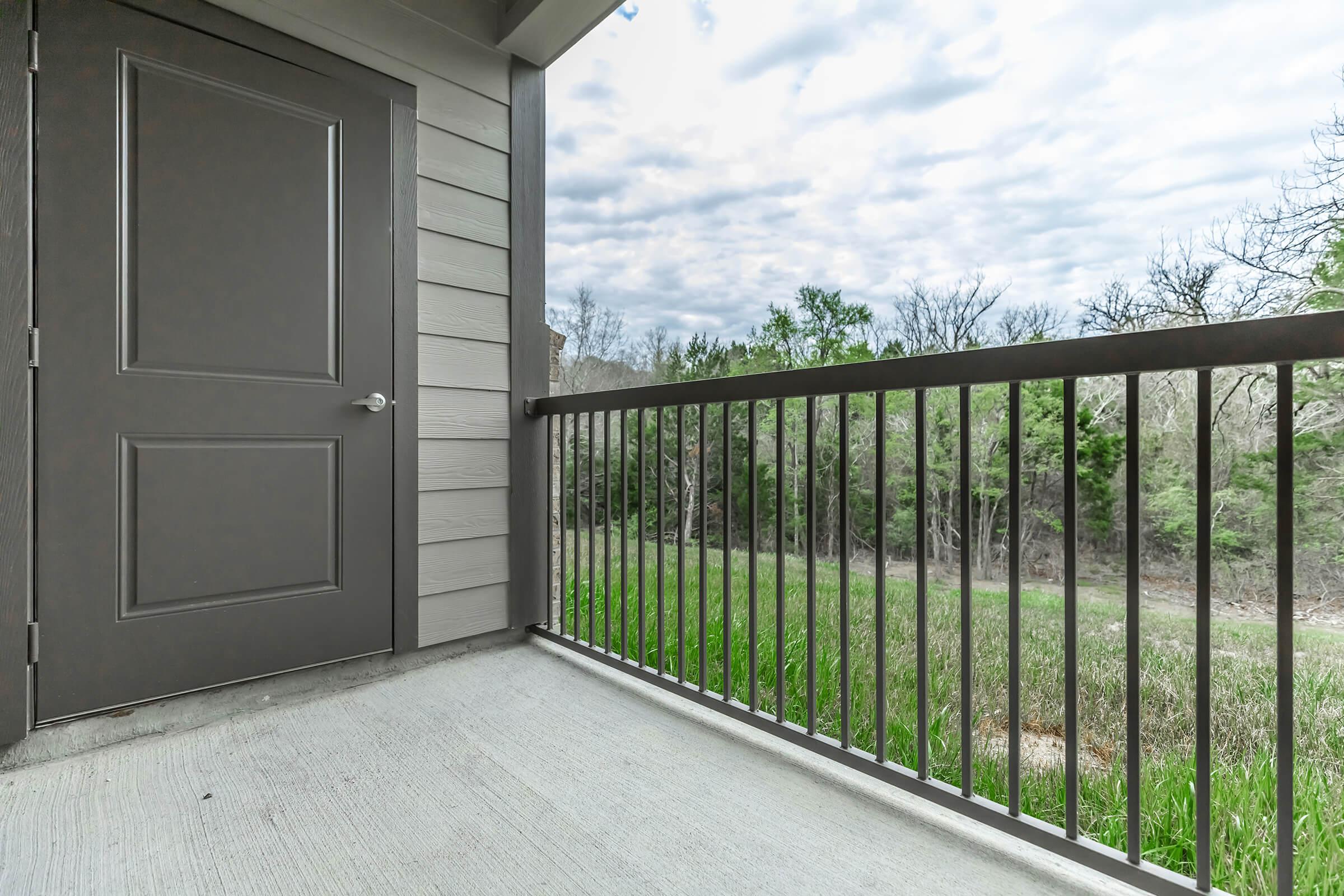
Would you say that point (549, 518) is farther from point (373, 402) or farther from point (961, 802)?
point (961, 802)

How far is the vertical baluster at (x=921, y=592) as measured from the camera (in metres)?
1.18

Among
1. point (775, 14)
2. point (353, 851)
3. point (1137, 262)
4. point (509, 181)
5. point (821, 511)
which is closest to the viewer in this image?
point (353, 851)

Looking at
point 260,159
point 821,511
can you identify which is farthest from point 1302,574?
point 260,159

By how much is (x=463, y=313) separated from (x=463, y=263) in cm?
18

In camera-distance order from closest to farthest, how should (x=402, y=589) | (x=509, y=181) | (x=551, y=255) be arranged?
1. (x=402, y=589)
2. (x=509, y=181)
3. (x=551, y=255)

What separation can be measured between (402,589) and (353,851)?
3.31ft

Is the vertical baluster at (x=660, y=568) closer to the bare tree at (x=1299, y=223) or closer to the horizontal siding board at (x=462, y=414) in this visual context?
the horizontal siding board at (x=462, y=414)

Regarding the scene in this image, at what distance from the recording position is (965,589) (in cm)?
113

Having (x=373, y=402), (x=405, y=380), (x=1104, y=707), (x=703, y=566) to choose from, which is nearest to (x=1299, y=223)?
(x=1104, y=707)

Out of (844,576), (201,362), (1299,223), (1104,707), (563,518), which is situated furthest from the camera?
(1299,223)

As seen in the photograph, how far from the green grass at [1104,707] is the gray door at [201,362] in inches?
38.8

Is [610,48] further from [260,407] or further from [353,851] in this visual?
[353,851]

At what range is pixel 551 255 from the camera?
21.3 feet

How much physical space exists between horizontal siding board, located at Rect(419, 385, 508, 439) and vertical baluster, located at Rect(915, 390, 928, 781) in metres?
1.56
